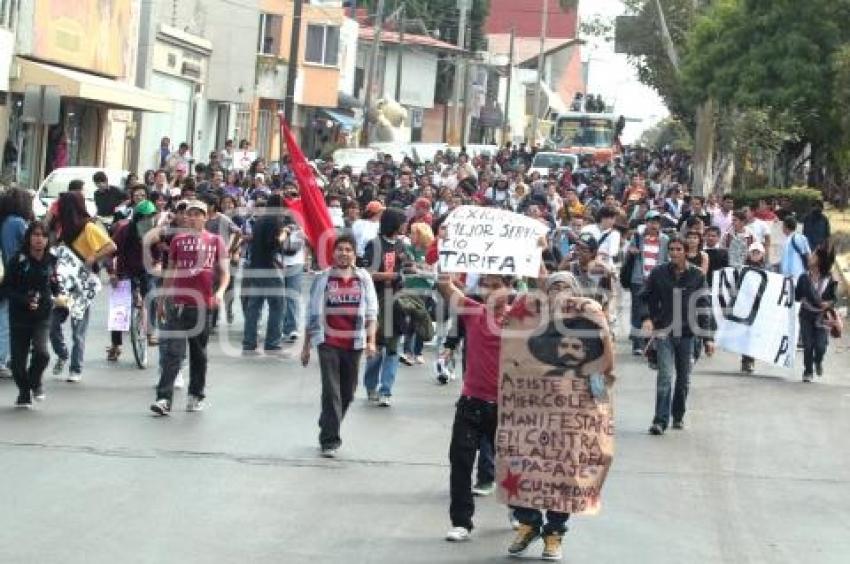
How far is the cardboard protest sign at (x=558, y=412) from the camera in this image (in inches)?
409

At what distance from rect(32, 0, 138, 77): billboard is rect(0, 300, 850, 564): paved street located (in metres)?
23.1

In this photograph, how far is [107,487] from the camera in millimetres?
11438

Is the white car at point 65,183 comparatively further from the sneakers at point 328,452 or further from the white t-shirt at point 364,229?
the sneakers at point 328,452

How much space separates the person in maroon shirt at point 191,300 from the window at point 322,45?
58.2 meters

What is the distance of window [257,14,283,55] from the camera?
68875mm

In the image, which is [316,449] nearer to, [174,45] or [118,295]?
[118,295]

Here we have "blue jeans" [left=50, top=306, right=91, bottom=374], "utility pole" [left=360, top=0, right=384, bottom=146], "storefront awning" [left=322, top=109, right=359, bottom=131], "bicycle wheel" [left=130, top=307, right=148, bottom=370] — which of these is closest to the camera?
"blue jeans" [left=50, top=306, right=91, bottom=374]

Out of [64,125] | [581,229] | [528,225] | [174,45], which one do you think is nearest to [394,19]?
[174,45]

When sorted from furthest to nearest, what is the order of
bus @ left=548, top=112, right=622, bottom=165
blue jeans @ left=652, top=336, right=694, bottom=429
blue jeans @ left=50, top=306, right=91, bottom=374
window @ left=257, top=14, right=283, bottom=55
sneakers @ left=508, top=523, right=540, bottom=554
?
bus @ left=548, top=112, right=622, bottom=165
window @ left=257, top=14, right=283, bottom=55
blue jeans @ left=50, top=306, right=91, bottom=374
blue jeans @ left=652, top=336, right=694, bottom=429
sneakers @ left=508, top=523, right=540, bottom=554

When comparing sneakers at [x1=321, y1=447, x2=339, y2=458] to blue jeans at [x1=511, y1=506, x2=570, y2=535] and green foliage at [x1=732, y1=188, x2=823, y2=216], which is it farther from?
green foliage at [x1=732, y1=188, x2=823, y2=216]

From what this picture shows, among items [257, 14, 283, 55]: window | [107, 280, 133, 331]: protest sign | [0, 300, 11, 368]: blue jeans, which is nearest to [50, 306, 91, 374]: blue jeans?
[0, 300, 11, 368]: blue jeans

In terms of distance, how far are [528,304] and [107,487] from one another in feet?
9.07

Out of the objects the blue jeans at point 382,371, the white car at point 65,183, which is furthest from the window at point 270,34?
the blue jeans at point 382,371

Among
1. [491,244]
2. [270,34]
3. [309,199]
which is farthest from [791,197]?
[491,244]
